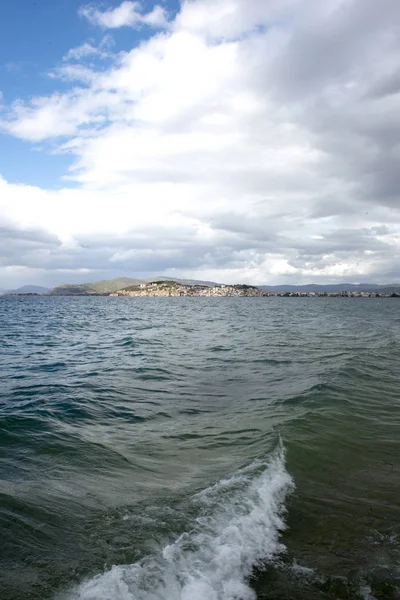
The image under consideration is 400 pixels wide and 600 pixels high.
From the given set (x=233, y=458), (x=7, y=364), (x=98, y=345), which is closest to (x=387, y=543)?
(x=233, y=458)

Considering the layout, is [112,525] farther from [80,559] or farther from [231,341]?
[231,341]

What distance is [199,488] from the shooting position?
8.76 meters

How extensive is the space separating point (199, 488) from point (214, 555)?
7.86 feet

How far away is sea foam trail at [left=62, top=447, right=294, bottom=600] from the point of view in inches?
218

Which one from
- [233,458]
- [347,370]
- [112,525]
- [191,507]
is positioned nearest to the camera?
[112,525]

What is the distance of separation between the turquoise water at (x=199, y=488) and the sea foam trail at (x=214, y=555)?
0.02 meters

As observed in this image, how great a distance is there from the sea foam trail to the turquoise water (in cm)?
2

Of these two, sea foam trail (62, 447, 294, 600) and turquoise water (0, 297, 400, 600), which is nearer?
sea foam trail (62, 447, 294, 600)

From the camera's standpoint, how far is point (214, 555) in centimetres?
638

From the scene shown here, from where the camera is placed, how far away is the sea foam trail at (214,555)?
5539 millimetres

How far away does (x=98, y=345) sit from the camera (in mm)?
34062

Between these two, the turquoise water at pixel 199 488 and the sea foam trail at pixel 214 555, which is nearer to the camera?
the sea foam trail at pixel 214 555

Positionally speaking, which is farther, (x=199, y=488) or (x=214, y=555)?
(x=199, y=488)

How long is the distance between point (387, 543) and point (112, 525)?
16.1 feet
